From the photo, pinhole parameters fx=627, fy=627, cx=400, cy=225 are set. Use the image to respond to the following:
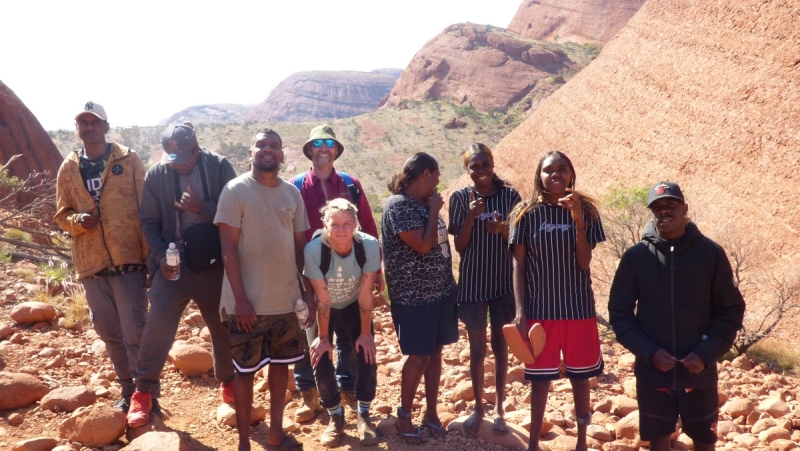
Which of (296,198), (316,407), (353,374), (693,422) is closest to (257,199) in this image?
(296,198)

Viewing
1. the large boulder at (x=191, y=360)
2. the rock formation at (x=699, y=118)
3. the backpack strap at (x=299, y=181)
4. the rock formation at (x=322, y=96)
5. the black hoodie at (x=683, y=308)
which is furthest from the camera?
the rock formation at (x=322, y=96)

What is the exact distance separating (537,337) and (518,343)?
0.12 m

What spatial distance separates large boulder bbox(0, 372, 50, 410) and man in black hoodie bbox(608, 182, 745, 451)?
136 inches

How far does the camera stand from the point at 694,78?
10.2m

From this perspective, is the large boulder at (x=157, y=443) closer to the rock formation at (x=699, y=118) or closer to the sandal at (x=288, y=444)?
the sandal at (x=288, y=444)

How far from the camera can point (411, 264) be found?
3.59 m

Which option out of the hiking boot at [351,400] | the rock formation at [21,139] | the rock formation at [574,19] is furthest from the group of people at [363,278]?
the rock formation at [574,19]

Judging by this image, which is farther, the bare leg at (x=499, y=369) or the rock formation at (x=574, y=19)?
the rock formation at (x=574, y=19)

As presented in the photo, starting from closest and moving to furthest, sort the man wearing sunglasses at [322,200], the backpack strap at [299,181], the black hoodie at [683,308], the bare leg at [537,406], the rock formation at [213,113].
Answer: the black hoodie at [683,308]
the bare leg at [537,406]
the man wearing sunglasses at [322,200]
the backpack strap at [299,181]
the rock formation at [213,113]

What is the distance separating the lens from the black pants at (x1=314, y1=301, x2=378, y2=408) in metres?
3.63

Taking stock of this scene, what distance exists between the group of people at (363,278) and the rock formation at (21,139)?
1062cm

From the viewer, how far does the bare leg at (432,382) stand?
371 centimetres

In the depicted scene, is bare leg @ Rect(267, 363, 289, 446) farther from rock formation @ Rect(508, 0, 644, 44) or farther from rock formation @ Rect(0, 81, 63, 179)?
rock formation @ Rect(508, 0, 644, 44)

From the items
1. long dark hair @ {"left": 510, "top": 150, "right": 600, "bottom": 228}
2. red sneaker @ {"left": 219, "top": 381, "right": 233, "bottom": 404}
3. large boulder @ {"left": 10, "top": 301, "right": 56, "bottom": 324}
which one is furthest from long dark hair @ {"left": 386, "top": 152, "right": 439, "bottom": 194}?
large boulder @ {"left": 10, "top": 301, "right": 56, "bottom": 324}
